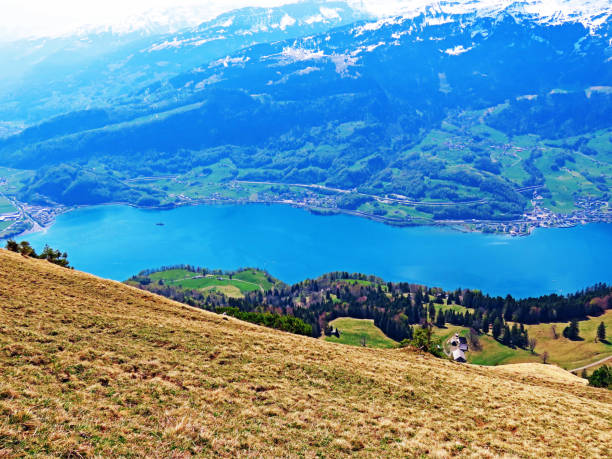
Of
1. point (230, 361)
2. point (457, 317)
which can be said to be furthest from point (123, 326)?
point (457, 317)

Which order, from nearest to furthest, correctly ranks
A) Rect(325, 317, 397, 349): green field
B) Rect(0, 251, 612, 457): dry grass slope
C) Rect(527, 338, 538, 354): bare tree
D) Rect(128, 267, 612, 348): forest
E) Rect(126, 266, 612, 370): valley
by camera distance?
Rect(0, 251, 612, 457): dry grass slope < Rect(126, 266, 612, 370): valley < Rect(527, 338, 538, 354): bare tree < Rect(325, 317, 397, 349): green field < Rect(128, 267, 612, 348): forest

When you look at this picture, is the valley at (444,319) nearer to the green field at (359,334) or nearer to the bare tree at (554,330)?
the green field at (359,334)

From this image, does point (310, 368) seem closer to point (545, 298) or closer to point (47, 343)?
point (47, 343)

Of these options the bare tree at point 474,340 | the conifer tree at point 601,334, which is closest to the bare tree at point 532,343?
the bare tree at point 474,340

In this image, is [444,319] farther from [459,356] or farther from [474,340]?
[459,356]

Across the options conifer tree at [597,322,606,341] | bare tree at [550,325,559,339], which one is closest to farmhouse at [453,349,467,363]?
bare tree at [550,325,559,339]

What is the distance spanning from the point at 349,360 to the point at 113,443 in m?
19.2

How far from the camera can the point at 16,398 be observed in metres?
20.0

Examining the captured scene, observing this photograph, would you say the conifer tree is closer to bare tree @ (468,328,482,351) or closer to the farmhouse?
bare tree @ (468,328,482,351)

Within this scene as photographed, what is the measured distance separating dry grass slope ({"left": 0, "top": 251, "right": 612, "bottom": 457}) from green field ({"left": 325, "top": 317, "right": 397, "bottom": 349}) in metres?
85.6

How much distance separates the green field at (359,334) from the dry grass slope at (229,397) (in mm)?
85627

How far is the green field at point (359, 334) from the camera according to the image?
12094 centimetres

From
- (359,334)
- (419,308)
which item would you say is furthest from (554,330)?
(359,334)

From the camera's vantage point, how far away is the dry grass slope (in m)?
19.5
